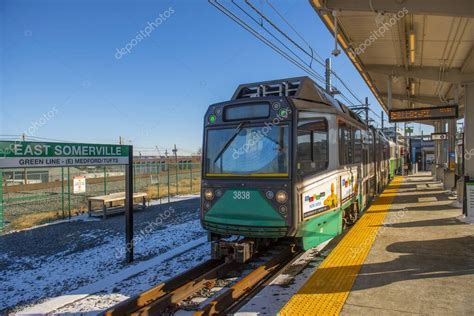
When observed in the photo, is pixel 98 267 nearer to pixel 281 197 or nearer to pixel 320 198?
pixel 281 197

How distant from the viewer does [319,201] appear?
6.22m

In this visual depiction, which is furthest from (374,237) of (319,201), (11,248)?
(11,248)

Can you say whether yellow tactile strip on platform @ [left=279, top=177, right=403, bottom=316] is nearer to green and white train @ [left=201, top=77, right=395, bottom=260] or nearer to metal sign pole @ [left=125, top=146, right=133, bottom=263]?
green and white train @ [left=201, top=77, right=395, bottom=260]

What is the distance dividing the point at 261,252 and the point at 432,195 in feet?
34.7

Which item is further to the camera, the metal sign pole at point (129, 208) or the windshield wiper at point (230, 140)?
the metal sign pole at point (129, 208)

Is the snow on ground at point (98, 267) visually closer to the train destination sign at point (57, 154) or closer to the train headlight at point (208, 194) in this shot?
the train headlight at point (208, 194)

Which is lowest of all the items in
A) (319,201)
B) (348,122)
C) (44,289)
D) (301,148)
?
(44,289)

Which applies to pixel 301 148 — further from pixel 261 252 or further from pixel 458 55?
pixel 458 55

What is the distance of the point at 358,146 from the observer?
9062 mm

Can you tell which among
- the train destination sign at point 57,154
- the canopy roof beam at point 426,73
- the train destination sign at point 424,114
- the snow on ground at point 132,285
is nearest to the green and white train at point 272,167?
the snow on ground at point 132,285

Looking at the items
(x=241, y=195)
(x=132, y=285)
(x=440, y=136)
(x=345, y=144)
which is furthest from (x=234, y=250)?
(x=440, y=136)

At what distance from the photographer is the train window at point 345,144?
7.17m

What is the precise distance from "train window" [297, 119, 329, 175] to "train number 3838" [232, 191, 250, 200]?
930mm

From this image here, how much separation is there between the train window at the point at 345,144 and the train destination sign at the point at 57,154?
179 inches
